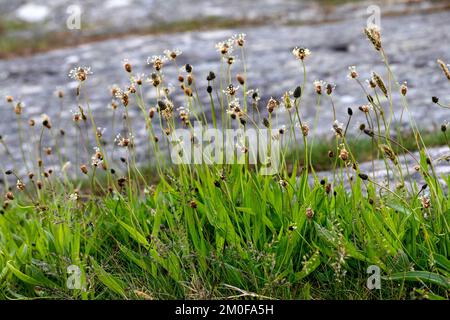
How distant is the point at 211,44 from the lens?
43.6ft

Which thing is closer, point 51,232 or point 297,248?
point 297,248

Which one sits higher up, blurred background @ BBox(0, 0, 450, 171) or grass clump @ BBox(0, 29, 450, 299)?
blurred background @ BBox(0, 0, 450, 171)

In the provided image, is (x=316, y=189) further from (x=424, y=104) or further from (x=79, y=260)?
(x=424, y=104)

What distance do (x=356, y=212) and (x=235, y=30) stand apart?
1052 centimetres

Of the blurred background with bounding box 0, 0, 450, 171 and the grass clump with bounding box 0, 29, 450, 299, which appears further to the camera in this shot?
the blurred background with bounding box 0, 0, 450, 171

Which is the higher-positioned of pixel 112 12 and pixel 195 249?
pixel 112 12

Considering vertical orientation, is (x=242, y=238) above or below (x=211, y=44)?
below

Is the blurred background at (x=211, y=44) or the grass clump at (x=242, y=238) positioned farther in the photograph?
the blurred background at (x=211, y=44)

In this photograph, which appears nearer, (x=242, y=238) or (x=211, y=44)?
(x=242, y=238)

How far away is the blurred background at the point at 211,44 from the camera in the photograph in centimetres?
1026

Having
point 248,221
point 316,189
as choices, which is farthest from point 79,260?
point 316,189

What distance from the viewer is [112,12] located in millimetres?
17422

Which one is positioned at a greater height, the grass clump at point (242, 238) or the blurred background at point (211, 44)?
the blurred background at point (211, 44)

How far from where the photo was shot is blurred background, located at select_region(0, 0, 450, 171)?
1026cm
